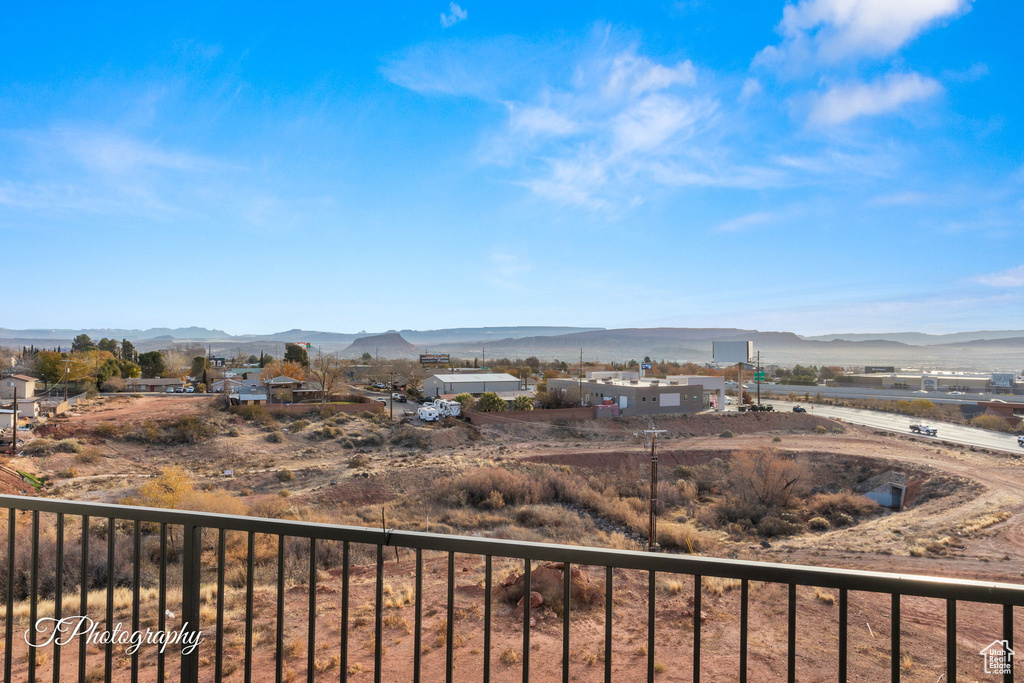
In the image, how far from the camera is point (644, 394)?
136ft

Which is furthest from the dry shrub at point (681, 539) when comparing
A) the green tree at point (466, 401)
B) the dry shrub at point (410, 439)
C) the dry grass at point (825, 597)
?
the green tree at point (466, 401)

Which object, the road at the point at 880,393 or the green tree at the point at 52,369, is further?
the road at the point at 880,393

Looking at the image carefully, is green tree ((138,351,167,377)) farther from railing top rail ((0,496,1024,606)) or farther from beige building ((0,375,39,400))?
railing top rail ((0,496,1024,606))

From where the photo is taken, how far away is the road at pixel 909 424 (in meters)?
34.4

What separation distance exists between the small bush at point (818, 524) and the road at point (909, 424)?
67.8 ft

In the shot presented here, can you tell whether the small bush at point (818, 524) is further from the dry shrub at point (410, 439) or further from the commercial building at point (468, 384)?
the commercial building at point (468, 384)

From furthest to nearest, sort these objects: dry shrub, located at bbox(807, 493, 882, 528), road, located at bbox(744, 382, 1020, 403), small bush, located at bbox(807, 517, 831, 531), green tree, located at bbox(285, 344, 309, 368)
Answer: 1. green tree, located at bbox(285, 344, 309, 368)
2. road, located at bbox(744, 382, 1020, 403)
3. dry shrub, located at bbox(807, 493, 882, 528)
4. small bush, located at bbox(807, 517, 831, 531)

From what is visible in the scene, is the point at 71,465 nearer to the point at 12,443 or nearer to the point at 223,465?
the point at 12,443

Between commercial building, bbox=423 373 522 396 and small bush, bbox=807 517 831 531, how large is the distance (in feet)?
97.1

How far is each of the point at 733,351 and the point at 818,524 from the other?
34265 mm

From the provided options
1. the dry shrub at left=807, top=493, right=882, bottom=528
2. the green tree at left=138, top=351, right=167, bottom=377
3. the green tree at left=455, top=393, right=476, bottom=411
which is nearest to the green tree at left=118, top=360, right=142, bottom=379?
the green tree at left=138, top=351, right=167, bottom=377

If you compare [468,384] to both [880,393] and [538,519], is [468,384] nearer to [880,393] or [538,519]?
[538,519]

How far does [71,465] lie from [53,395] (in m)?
23.7

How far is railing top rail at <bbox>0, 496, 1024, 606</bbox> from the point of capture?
1514mm
